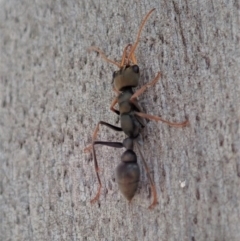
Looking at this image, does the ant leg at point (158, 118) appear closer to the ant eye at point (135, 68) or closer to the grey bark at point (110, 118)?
the grey bark at point (110, 118)

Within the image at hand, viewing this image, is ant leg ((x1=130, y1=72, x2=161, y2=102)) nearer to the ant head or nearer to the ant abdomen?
the ant head

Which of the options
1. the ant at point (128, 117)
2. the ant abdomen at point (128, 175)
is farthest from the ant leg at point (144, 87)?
the ant abdomen at point (128, 175)

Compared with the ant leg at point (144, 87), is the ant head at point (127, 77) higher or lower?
higher

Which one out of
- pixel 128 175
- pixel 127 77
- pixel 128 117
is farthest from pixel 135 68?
pixel 128 175

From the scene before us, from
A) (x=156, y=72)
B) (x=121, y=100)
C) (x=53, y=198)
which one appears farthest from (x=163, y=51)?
(x=53, y=198)

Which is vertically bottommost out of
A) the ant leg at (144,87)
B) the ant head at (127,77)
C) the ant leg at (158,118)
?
the ant leg at (158,118)

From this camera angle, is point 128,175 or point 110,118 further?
point 110,118

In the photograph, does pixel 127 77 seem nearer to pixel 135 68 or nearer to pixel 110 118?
pixel 135 68
